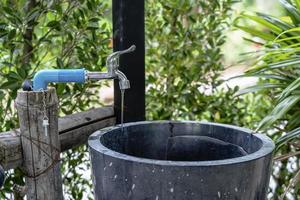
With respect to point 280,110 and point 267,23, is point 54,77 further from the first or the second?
point 267,23

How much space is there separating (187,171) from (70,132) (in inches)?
26.6

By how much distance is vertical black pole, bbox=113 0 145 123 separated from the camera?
5.48 feet

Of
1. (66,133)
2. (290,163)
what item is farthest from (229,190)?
(290,163)

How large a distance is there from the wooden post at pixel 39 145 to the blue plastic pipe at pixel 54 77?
1.3 inches

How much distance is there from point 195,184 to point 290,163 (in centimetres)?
150

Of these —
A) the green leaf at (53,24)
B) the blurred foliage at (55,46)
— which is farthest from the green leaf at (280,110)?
the green leaf at (53,24)

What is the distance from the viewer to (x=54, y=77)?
4.33 feet

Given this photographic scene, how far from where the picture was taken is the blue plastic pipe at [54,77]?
1.31 metres

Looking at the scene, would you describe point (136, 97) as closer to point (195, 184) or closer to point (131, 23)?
point (131, 23)

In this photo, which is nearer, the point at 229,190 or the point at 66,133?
the point at 229,190

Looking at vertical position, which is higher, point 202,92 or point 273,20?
point 273,20

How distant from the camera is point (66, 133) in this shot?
156 cm

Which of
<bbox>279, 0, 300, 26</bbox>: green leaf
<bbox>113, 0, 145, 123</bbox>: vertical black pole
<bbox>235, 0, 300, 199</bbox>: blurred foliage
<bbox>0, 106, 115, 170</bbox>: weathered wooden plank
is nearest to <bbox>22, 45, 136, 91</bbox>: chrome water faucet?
<bbox>0, 106, 115, 170</bbox>: weathered wooden plank

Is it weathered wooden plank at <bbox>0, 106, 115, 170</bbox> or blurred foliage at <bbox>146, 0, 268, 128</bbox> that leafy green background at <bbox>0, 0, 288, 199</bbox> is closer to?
blurred foliage at <bbox>146, 0, 268, 128</bbox>
